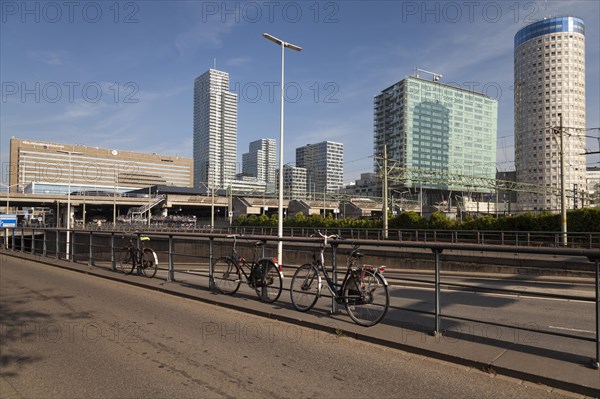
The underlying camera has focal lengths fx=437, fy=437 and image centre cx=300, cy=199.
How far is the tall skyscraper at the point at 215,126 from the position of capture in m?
73.6

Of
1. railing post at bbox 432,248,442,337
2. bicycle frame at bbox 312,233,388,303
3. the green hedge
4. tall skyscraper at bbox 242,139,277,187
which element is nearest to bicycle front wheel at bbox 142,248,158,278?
bicycle frame at bbox 312,233,388,303

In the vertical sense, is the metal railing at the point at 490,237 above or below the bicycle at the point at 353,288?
below

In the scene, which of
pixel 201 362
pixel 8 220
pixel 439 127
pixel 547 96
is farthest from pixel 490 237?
pixel 547 96

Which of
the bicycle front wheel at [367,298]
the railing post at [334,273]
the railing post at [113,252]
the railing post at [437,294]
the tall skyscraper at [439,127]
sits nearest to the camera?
the railing post at [437,294]

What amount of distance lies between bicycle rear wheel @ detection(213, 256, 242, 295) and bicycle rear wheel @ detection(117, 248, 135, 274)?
4251 millimetres

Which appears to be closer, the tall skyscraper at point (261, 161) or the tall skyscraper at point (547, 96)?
the tall skyscraper at point (261, 161)

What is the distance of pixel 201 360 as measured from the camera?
17.8 feet

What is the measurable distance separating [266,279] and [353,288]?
7.21 ft

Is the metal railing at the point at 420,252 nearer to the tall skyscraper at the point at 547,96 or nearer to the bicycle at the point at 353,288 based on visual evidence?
the bicycle at the point at 353,288

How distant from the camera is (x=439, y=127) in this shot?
12381 cm

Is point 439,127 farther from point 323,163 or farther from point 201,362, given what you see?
point 201,362

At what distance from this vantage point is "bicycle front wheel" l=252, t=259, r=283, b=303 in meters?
8.41

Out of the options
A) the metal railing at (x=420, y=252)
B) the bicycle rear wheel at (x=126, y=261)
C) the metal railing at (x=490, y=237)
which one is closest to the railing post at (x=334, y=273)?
the metal railing at (x=420, y=252)

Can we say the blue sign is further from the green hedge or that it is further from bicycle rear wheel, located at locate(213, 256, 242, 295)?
bicycle rear wheel, located at locate(213, 256, 242, 295)
